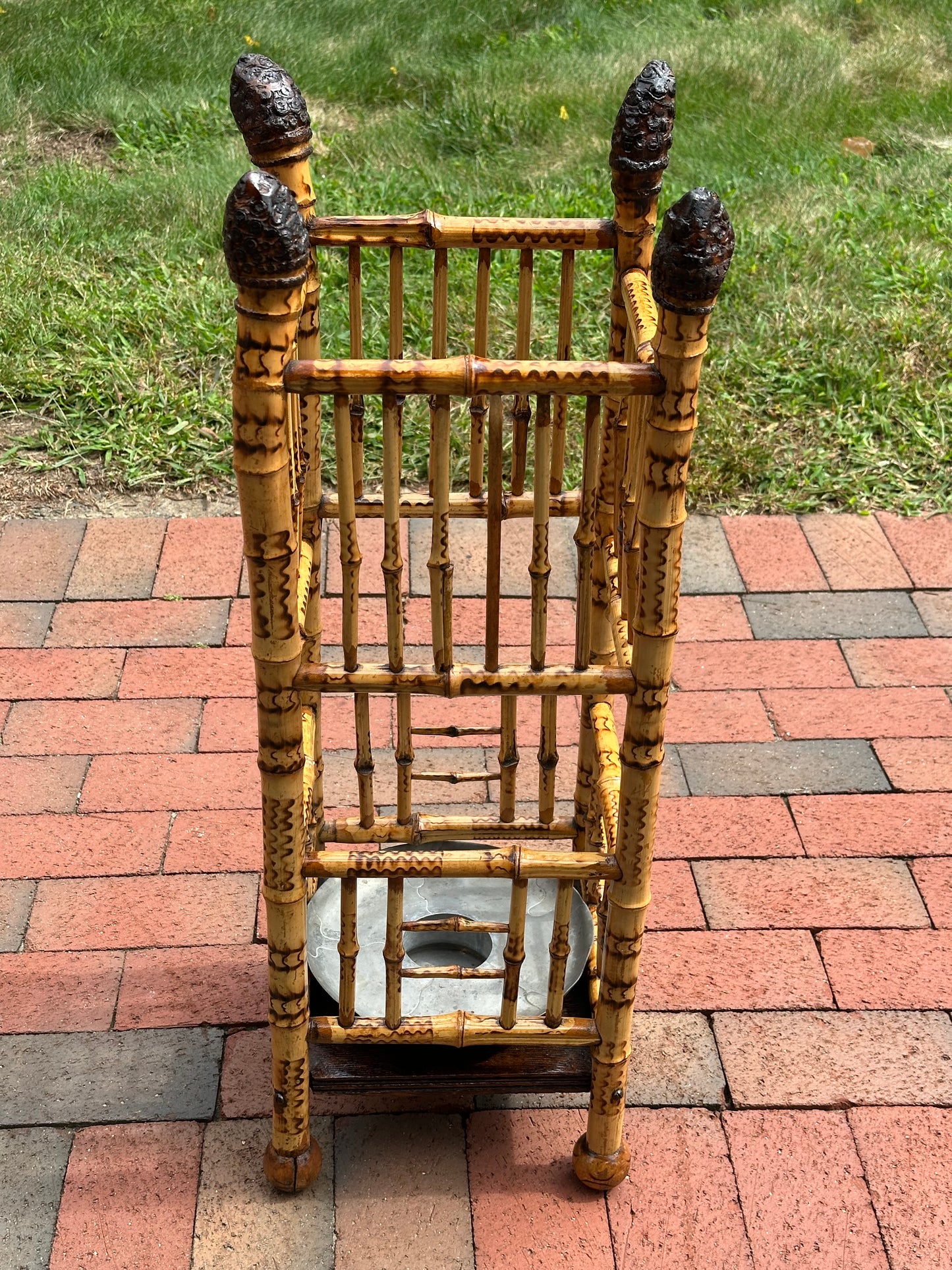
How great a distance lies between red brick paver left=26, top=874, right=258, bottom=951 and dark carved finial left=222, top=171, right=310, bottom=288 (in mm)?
1437

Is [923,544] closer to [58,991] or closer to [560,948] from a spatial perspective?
[560,948]

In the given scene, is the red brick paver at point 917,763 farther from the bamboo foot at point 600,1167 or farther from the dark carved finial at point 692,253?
the dark carved finial at point 692,253

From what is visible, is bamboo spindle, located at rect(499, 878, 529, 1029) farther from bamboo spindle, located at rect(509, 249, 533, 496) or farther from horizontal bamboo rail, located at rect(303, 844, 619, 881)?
bamboo spindle, located at rect(509, 249, 533, 496)

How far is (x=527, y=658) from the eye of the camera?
10.4 ft

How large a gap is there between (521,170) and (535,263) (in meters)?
0.87

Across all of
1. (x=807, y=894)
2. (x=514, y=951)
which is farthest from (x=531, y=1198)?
(x=807, y=894)

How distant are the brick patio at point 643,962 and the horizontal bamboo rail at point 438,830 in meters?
0.36

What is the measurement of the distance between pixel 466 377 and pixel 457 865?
25.9 inches

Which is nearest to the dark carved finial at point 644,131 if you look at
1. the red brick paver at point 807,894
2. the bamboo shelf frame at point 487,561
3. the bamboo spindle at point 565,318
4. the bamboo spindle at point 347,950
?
the bamboo shelf frame at point 487,561

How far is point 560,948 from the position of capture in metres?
1.89

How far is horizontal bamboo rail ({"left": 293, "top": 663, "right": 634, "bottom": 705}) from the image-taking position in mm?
1681

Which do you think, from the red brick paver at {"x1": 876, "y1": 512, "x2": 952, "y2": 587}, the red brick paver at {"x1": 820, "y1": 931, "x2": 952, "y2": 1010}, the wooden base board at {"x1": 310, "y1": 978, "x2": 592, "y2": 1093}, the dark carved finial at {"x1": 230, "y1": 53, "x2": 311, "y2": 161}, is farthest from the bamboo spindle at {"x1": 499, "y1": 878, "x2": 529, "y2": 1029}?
the red brick paver at {"x1": 876, "y1": 512, "x2": 952, "y2": 587}

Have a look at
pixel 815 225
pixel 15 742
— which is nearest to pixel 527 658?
pixel 15 742

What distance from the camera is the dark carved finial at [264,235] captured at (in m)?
1.38
